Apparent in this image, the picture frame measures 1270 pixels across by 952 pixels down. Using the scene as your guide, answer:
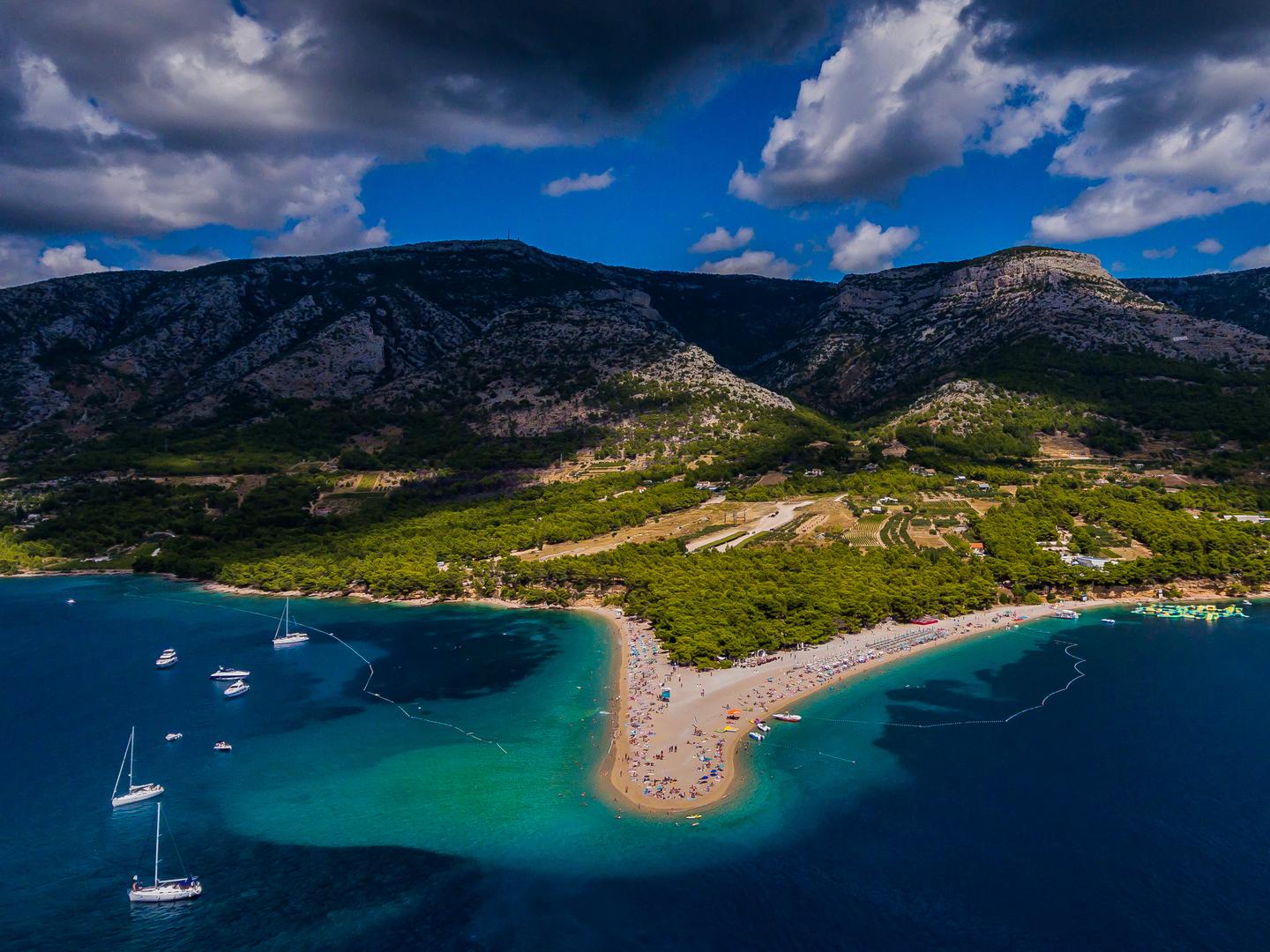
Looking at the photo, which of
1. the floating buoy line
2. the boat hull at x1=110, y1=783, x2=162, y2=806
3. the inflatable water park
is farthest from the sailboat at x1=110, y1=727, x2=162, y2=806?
the inflatable water park

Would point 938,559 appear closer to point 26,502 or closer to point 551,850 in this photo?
point 551,850

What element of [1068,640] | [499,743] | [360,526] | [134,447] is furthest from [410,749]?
[134,447]

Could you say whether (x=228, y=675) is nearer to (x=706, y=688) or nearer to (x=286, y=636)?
(x=286, y=636)

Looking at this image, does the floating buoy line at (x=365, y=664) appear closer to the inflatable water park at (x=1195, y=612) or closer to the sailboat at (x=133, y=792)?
the sailboat at (x=133, y=792)

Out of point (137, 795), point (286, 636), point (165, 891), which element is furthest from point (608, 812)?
point (286, 636)

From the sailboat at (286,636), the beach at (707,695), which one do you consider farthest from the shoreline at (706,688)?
the sailboat at (286,636)

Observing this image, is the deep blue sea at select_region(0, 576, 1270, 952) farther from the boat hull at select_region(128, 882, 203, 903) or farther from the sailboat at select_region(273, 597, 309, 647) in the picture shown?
the sailboat at select_region(273, 597, 309, 647)
